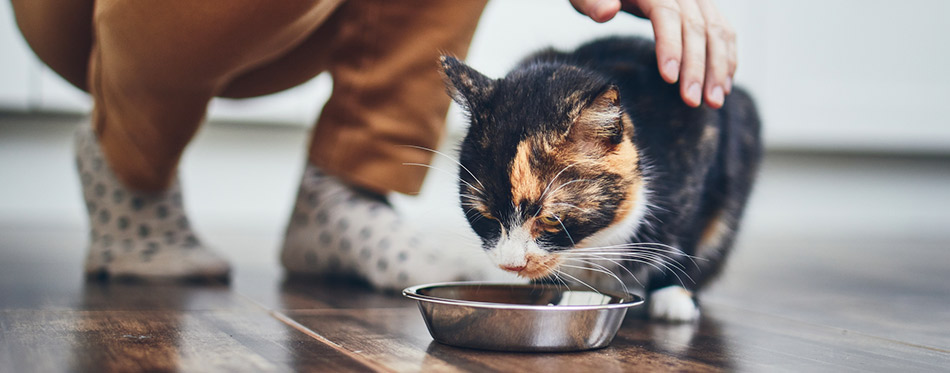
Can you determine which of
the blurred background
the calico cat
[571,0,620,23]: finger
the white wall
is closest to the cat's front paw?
the calico cat

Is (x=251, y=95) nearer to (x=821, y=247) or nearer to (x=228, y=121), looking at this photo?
(x=228, y=121)

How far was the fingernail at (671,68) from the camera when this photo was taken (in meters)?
0.84

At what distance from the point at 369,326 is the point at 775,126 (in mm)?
2355

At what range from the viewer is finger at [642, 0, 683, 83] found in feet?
2.76

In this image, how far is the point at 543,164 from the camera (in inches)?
31.1

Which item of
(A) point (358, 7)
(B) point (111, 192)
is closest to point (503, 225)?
(A) point (358, 7)

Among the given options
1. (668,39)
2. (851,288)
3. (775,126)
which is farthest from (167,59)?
(775,126)

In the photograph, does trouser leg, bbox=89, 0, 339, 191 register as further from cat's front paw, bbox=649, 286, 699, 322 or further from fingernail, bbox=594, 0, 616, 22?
cat's front paw, bbox=649, 286, 699, 322

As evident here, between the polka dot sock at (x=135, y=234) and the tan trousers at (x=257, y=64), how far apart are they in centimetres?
3

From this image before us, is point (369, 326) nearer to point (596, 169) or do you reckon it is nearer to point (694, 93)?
point (596, 169)

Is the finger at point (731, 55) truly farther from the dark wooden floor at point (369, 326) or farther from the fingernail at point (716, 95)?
the dark wooden floor at point (369, 326)

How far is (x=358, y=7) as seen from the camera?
3.80 ft

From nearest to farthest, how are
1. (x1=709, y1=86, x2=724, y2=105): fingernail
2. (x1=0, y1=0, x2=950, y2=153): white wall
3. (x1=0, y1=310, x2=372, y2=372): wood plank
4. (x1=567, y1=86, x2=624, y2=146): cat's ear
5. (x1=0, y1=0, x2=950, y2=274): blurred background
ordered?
(x1=0, y1=310, x2=372, y2=372): wood plank, (x1=567, y1=86, x2=624, y2=146): cat's ear, (x1=709, y1=86, x2=724, y2=105): fingernail, (x1=0, y1=0, x2=950, y2=274): blurred background, (x1=0, y1=0, x2=950, y2=153): white wall

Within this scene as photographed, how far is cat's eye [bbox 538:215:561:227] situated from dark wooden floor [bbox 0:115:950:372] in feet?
0.43
